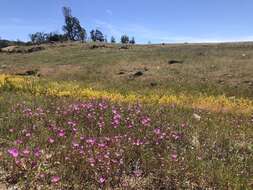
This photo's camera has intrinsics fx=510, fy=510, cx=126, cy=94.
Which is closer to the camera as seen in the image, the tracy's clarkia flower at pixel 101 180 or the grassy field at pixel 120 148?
the tracy's clarkia flower at pixel 101 180

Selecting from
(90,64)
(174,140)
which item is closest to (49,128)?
(174,140)

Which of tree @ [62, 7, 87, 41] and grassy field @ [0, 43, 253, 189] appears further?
tree @ [62, 7, 87, 41]

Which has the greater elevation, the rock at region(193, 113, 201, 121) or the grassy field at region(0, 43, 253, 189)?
the grassy field at region(0, 43, 253, 189)

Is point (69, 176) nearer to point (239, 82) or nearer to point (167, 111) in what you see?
point (167, 111)

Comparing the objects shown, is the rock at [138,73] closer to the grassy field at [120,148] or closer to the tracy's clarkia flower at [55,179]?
the grassy field at [120,148]

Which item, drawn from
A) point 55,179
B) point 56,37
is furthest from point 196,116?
point 56,37

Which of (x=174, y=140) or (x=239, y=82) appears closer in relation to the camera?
(x=174, y=140)

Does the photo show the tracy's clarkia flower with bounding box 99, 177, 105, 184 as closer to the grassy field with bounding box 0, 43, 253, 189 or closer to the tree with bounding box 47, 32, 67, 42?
the grassy field with bounding box 0, 43, 253, 189

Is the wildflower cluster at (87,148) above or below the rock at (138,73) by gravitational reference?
above

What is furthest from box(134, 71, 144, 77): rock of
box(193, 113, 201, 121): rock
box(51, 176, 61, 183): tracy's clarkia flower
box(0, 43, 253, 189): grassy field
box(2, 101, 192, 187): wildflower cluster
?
box(51, 176, 61, 183): tracy's clarkia flower

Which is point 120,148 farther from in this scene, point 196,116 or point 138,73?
point 138,73

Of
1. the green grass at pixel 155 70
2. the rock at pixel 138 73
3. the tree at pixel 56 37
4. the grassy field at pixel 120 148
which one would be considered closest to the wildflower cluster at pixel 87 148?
the grassy field at pixel 120 148

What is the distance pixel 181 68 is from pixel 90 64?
10.00 m

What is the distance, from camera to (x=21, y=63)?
50031 mm
